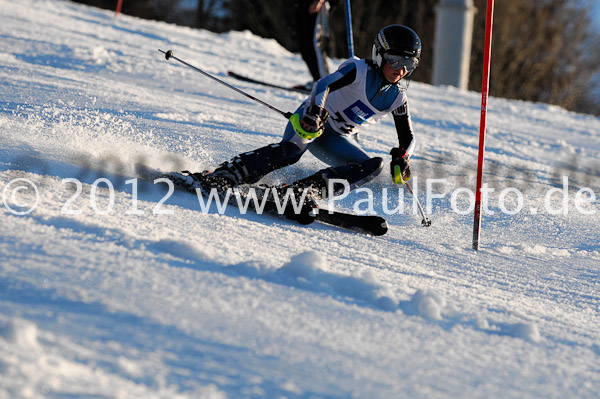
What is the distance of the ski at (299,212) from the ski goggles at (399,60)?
31.0 inches

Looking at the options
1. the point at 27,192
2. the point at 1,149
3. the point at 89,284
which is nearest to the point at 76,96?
the point at 1,149

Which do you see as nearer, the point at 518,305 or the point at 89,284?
the point at 89,284

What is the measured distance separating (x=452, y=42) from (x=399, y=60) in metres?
11.4

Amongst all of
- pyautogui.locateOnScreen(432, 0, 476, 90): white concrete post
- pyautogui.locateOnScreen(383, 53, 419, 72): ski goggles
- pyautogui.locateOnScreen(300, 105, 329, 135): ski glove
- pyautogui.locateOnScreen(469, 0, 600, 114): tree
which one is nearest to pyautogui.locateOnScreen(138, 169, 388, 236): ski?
pyautogui.locateOnScreen(300, 105, 329, 135): ski glove

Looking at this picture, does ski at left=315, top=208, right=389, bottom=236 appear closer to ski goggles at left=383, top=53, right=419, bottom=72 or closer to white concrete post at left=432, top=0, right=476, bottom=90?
ski goggles at left=383, top=53, right=419, bottom=72

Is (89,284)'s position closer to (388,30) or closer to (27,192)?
(27,192)

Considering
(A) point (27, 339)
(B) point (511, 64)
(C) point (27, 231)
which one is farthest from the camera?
(B) point (511, 64)

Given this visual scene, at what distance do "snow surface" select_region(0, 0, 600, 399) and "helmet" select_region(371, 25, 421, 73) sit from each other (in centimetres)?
91

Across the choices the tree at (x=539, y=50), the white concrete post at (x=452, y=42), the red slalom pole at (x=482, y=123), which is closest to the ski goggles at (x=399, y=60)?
the red slalom pole at (x=482, y=123)

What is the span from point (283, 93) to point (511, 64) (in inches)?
736

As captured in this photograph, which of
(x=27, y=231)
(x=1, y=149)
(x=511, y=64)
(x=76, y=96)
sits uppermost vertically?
(x=511, y=64)

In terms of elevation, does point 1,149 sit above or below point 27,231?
above

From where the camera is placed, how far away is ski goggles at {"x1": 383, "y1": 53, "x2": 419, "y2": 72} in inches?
145

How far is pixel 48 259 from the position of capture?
7.30 ft
